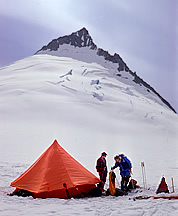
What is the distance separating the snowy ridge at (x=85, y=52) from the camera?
75.4m

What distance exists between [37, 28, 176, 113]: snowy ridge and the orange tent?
66083 mm

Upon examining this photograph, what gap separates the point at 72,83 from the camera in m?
40.7

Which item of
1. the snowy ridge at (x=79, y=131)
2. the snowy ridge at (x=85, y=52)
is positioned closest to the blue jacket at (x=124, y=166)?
the snowy ridge at (x=79, y=131)

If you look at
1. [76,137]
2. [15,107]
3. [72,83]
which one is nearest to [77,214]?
[76,137]

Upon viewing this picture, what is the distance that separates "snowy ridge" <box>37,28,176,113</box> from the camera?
75438 millimetres

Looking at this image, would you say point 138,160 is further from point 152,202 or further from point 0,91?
point 0,91

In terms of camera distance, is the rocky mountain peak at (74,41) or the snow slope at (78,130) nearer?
the snow slope at (78,130)

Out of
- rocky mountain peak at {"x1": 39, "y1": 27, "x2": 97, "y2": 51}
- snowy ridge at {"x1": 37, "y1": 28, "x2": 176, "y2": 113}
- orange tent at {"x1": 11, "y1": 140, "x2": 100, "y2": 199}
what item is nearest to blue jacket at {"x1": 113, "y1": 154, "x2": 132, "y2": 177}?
orange tent at {"x1": 11, "y1": 140, "x2": 100, "y2": 199}

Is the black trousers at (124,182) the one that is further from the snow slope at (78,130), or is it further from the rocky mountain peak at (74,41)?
the rocky mountain peak at (74,41)

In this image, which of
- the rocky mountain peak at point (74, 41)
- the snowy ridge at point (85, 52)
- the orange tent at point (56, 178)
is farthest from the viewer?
the rocky mountain peak at point (74, 41)

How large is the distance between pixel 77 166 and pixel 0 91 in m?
29.4

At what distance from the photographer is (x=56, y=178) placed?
22.1 ft

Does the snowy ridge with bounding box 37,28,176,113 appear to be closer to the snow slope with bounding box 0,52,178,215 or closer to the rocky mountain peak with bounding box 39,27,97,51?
the rocky mountain peak with bounding box 39,27,97,51

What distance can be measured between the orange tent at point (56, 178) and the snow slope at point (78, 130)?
617 mm
